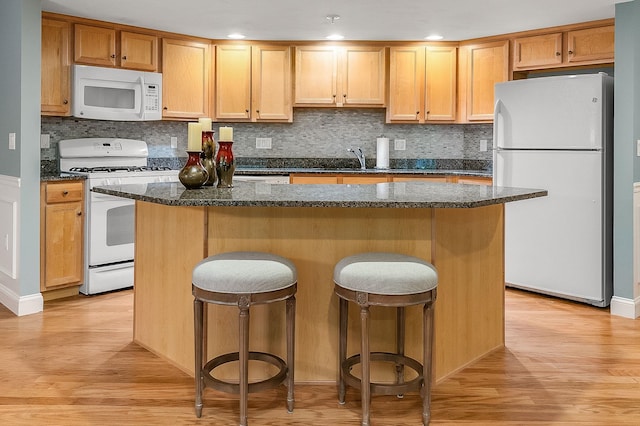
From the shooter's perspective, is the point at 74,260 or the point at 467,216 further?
the point at 74,260

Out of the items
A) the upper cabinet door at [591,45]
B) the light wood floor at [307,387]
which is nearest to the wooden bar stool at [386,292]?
the light wood floor at [307,387]

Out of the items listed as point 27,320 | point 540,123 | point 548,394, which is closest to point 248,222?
point 548,394

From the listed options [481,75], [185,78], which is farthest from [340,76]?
[185,78]

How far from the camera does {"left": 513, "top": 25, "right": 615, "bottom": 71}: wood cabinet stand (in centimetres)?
448

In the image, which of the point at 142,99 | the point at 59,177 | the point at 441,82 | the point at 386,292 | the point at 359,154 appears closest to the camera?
the point at 386,292

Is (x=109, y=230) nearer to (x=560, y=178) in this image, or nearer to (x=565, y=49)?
(x=560, y=178)

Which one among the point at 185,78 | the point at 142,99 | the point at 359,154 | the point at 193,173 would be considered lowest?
the point at 193,173

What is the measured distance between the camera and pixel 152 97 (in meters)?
4.97

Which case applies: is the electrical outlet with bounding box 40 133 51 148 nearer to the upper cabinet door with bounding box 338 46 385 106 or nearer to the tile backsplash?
the tile backsplash

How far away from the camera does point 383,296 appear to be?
2.21 m

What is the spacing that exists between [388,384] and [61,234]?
284 centimetres

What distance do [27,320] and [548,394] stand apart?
3.12 meters

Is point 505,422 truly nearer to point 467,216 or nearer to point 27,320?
point 467,216

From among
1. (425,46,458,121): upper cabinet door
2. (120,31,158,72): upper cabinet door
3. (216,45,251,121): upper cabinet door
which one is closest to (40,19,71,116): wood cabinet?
(120,31,158,72): upper cabinet door
